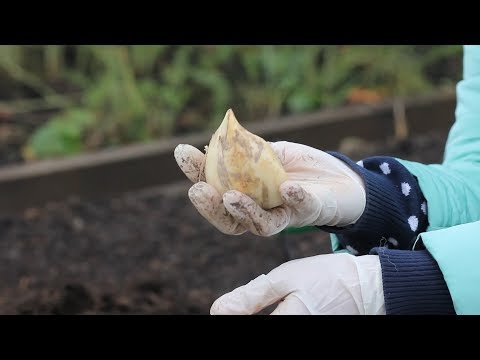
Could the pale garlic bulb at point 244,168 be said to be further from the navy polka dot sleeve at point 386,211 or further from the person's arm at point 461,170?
the person's arm at point 461,170

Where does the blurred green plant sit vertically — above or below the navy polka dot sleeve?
above

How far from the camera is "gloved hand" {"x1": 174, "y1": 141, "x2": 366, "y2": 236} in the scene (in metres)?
1.06

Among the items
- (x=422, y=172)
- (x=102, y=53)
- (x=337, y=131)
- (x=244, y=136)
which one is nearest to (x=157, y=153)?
(x=102, y=53)

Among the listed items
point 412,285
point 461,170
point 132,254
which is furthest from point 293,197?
point 132,254

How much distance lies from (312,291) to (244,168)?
191mm

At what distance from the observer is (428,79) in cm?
352

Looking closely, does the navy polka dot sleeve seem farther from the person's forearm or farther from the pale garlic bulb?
the pale garlic bulb

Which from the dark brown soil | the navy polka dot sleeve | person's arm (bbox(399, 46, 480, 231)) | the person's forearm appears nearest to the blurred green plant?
the dark brown soil

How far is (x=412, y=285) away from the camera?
1164 millimetres

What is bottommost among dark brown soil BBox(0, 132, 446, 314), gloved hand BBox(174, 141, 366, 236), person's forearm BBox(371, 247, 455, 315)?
dark brown soil BBox(0, 132, 446, 314)

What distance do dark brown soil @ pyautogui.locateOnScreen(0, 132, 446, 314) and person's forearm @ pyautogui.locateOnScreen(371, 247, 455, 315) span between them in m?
0.95
